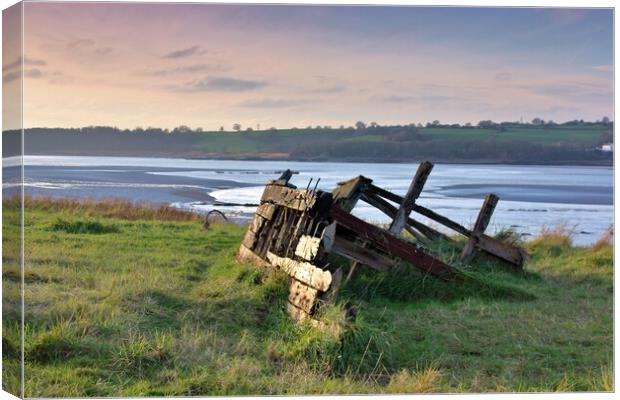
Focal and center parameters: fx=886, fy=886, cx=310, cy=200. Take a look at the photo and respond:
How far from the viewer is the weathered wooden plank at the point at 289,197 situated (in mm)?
11870

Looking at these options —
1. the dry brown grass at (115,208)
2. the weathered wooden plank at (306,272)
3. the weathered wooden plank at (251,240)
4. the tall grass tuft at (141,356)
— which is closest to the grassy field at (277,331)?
the tall grass tuft at (141,356)

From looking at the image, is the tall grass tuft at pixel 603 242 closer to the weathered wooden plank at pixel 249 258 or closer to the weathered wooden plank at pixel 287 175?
the weathered wooden plank at pixel 287 175

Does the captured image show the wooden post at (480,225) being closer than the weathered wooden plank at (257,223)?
No

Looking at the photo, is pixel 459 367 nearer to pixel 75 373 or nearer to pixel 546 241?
pixel 75 373

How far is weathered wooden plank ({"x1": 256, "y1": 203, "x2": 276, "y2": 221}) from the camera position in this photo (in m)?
13.9

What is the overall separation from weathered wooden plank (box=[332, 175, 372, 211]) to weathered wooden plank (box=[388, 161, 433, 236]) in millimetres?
725

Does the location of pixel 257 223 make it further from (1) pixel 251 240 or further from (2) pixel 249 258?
(2) pixel 249 258

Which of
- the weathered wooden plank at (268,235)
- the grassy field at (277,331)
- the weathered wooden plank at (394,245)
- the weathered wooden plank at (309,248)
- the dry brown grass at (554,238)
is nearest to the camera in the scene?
the grassy field at (277,331)

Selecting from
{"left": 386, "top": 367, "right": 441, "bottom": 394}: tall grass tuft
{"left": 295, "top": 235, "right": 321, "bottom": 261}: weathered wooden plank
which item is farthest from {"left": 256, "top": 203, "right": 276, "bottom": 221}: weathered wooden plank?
{"left": 386, "top": 367, "right": 441, "bottom": 394}: tall grass tuft

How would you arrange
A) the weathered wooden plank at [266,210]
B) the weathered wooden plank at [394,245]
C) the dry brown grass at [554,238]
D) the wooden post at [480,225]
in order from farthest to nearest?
the dry brown grass at [554,238] < the wooden post at [480,225] < the weathered wooden plank at [266,210] < the weathered wooden plank at [394,245]

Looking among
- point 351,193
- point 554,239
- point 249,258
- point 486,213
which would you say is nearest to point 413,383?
point 249,258

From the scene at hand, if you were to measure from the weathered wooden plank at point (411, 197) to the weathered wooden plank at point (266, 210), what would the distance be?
2.05 m

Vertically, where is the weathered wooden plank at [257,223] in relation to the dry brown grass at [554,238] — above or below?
above

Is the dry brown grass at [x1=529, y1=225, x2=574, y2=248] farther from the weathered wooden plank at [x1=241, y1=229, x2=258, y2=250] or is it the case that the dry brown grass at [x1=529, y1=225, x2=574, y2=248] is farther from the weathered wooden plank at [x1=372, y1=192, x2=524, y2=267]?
the weathered wooden plank at [x1=241, y1=229, x2=258, y2=250]
